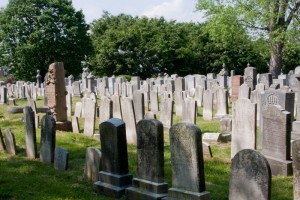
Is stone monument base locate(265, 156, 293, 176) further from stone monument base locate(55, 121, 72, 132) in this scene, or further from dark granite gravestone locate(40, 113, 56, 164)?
stone monument base locate(55, 121, 72, 132)

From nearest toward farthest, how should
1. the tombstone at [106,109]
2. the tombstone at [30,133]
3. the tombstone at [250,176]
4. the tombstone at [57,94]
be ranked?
1. the tombstone at [250,176]
2. the tombstone at [30,133]
3. the tombstone at [106,109]
4. the tombstone at [57,94]

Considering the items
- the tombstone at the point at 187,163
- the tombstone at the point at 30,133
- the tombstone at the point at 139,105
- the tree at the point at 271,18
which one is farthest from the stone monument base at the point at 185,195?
the tree at the point at 271,18

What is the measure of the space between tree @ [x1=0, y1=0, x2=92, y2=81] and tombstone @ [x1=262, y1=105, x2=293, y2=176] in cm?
3866

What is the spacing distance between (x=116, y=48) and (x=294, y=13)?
2409cm

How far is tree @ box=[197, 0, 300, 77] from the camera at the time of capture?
2994 centimetres

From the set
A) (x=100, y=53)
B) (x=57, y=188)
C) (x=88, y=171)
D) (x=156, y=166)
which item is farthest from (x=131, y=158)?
(x=100, y=53)

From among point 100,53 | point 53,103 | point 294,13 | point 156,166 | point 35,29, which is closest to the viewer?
point 156,166

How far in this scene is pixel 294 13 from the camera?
1203 inches

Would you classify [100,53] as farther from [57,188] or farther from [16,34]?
[57,188]

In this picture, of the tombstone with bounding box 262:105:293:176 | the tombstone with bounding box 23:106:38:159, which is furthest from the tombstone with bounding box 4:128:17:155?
the tombstone with bounding box 262:105:293:176

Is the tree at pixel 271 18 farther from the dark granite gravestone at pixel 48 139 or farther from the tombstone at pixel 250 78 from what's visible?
the dark granite gravestone at pixel 48 139

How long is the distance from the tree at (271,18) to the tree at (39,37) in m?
19.2

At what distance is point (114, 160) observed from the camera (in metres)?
7.12

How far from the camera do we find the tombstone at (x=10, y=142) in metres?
A: 10.3
